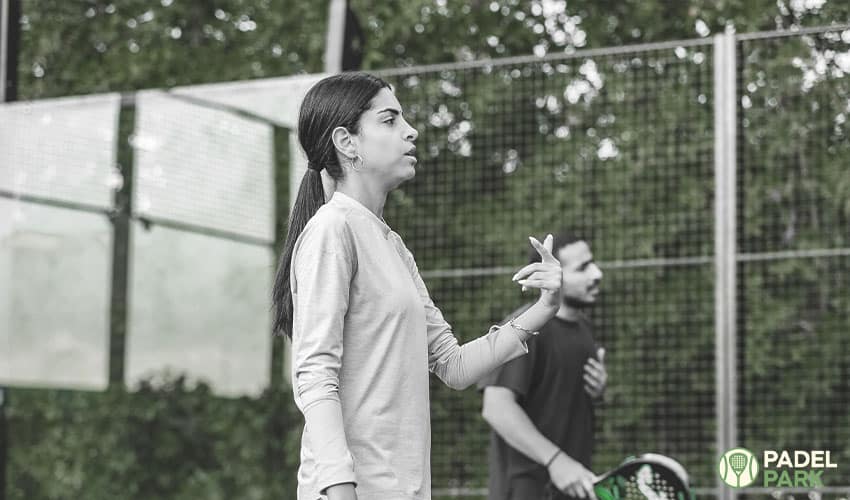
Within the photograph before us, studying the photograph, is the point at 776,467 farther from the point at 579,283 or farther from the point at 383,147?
the point at 383,147

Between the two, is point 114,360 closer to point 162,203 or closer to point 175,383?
point 175,383

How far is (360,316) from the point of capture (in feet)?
7.07

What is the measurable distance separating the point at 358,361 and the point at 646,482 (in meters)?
2.36

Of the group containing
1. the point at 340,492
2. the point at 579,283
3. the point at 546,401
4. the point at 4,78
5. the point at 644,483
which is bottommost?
the point at 644,483

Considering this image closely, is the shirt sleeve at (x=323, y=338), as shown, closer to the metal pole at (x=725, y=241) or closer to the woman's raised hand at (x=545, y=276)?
the woman's raised hand at (x=545, y=276)

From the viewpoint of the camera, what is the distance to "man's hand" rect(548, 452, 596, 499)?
4145 millimetres

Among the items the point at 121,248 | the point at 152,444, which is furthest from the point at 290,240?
the point at 152,444

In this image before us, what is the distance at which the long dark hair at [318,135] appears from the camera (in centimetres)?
231

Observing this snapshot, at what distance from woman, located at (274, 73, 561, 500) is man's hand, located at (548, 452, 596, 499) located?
183 centimetres

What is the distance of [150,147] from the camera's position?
20.7 feet

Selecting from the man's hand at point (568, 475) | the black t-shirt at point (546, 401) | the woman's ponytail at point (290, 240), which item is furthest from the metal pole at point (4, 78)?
the woman's ponytail at point (290, 240)

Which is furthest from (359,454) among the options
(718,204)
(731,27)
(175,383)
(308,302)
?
(731,27)

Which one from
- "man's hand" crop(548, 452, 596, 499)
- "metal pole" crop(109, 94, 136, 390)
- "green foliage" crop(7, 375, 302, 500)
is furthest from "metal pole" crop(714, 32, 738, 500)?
"metal pole" crop(109, 94, 136, 390)

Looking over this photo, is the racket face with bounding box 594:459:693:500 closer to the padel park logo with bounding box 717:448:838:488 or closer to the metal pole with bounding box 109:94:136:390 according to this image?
the padel park logo with bounding box 717:448:838:488
